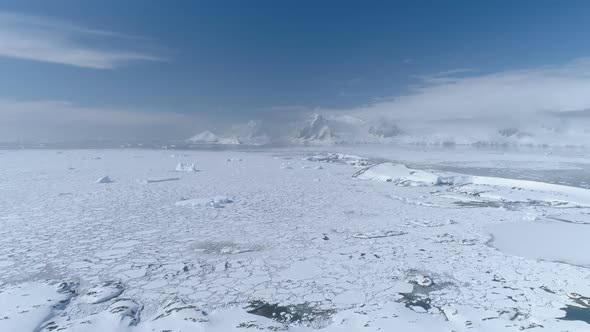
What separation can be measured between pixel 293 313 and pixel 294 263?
170 cm

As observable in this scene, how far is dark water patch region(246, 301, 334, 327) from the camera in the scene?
15.1 ft

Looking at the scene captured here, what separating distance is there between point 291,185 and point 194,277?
1035 centimetres

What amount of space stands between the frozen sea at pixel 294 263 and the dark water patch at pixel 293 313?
2 cm

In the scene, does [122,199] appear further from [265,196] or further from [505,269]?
[505,269]

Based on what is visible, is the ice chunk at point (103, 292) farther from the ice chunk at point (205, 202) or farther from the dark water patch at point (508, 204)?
the dark water patch at point (508, 204)

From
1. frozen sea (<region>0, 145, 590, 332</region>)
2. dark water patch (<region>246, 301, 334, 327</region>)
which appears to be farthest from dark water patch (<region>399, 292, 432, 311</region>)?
dark water patch (<region>246, 301, 334, 327</region>)

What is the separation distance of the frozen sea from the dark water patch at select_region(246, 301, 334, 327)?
0.02 m

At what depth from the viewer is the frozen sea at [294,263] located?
→ 464 cm

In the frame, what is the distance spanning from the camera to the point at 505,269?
616cm

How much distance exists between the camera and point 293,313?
4793 millimetres

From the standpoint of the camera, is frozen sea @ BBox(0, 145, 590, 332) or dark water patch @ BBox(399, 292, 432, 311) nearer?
frozen sea @ BBox(0, 145, 590, 332)

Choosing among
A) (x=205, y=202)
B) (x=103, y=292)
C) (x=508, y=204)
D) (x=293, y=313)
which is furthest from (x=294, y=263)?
(x=508, y=204)

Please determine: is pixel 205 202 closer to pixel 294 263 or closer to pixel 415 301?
pixel 294 263

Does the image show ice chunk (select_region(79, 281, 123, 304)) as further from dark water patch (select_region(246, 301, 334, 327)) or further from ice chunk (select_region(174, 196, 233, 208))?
ice chunk (select_region(174, 196, 233, 208))
